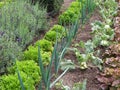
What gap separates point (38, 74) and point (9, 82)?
50cm

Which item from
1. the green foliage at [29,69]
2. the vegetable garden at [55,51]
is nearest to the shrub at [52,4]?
the vegetable garden at [55,51]

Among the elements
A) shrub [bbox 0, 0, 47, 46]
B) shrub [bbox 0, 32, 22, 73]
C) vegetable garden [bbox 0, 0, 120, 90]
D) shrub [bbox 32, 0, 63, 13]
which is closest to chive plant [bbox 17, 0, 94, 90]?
vegetable garden [bbox 0, 0, 120, 90]

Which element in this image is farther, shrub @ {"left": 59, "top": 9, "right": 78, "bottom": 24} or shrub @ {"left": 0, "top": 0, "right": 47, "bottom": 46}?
shrub @ {"left": 59, "top": 9, "right": 78, "bottom": 24}

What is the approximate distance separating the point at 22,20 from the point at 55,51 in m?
1.99

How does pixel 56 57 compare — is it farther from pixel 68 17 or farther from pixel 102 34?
pixel 68 17

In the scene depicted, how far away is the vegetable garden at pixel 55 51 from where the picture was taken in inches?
153

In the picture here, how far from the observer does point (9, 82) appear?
3713 millimetres

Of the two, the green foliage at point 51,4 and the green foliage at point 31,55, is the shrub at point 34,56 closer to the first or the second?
the green foliage at point 31,55

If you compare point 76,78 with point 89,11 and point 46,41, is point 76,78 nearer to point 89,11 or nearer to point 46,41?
point 46,41

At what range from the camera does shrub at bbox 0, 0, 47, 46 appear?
16.6 ft

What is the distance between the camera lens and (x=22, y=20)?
17.9 ft

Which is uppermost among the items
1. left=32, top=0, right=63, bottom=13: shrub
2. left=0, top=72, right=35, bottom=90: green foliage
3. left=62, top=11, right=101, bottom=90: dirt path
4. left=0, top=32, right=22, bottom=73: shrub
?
left=32, top=0, right=63, bottom=13: shrub

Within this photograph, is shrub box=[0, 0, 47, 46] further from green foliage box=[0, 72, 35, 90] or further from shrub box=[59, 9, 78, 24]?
green foliage box=[0, 72, 35, 90]

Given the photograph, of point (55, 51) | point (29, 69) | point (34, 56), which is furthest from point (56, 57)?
point (34, 56)
